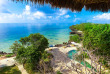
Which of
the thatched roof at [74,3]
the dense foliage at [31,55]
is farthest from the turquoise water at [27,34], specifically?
the thatched roof at [74,3]

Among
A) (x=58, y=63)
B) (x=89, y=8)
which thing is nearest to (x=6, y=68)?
(x=58, y=63)

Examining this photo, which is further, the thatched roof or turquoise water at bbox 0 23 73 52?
turquoise water at bbox 0 23 73 52

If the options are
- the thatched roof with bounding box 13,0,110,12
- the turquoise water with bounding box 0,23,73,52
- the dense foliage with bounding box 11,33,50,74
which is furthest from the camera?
the turquoise water with bounding box 0,23,73,52

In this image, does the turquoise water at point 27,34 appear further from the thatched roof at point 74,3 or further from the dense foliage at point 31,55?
the thatched roof at point 74,3

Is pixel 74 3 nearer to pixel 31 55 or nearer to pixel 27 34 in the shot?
pixel 31 55

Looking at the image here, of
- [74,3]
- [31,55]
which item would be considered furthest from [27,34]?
[74,3]

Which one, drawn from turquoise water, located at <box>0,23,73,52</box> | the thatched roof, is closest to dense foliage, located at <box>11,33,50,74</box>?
the thatched roof

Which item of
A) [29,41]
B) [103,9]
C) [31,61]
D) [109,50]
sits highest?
[103,9]

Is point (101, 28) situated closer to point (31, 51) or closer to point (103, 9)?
point (103, 9)

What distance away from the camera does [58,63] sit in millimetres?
4703

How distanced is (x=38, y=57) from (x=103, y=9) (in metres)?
3.59

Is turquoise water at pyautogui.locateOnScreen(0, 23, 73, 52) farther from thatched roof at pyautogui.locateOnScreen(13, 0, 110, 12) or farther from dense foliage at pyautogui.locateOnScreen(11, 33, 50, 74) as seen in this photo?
thatched roof at pyautogui.locateOnScreen(13, 0, 110, 12)

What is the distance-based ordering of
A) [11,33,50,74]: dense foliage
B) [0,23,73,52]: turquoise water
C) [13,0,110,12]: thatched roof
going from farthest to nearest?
1. [0,23,73,52]: turquoise water
2. [11,33,50,74]: dense foliage
3. [13,0,110,12]: thatched roof

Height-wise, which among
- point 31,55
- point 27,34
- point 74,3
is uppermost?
point 74,3
